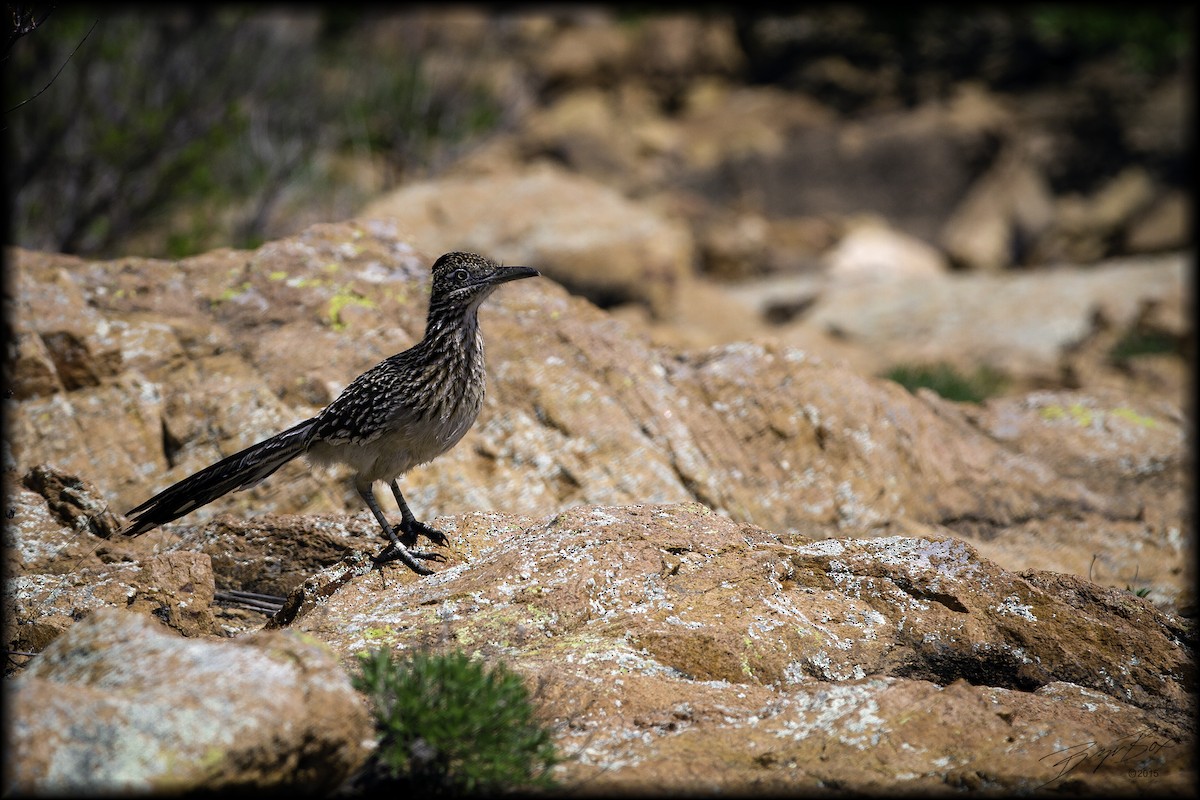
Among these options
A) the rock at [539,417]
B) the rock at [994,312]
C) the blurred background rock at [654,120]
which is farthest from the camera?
the blurred background rock at [654,120]

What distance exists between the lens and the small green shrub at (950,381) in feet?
38.8

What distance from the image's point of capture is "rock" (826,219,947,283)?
74.9ft

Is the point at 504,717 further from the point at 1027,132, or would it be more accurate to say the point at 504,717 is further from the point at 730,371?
the point at 1027,132

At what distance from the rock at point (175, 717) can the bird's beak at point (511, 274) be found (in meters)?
2.67

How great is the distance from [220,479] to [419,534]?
1052 mm

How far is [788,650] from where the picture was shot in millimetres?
4648

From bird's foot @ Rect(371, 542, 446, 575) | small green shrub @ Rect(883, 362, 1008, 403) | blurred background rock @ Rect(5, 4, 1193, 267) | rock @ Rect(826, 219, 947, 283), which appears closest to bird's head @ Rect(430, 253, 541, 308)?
bird's foot @ Rect(371, 542, 446, 575)

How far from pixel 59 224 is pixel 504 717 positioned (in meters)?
15.0

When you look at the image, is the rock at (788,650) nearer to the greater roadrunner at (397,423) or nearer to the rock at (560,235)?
the greater roadrunner at (397,423)

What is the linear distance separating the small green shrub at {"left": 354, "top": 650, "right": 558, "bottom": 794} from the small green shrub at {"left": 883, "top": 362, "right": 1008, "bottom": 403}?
7.75 meters

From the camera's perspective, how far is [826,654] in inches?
184

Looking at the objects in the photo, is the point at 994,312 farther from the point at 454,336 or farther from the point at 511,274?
the point at 454,336

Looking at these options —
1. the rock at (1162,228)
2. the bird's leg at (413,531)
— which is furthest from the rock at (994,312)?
the bird's leg at (413,531)

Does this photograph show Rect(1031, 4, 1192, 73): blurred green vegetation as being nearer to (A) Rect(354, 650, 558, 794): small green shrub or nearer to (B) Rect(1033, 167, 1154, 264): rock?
(B) Rect(1033, 167, 1154, 264): rock
